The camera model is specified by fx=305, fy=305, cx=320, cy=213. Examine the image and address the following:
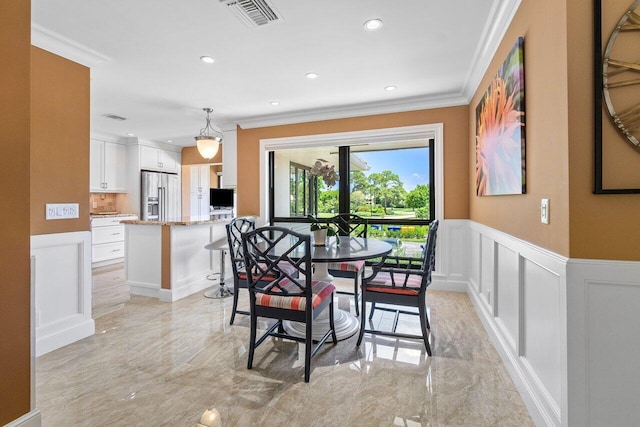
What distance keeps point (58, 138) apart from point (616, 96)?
3610 millimetres

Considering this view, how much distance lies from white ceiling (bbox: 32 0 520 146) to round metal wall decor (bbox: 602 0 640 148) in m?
0.99

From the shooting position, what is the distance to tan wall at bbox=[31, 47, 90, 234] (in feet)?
7.84

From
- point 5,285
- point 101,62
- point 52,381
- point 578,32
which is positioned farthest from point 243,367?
point 101,62

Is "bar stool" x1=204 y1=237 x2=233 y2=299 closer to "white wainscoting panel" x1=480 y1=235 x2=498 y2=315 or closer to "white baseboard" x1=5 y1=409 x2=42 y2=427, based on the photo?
"white baseboard" x1=5 y1=409 x2=42 y2=427

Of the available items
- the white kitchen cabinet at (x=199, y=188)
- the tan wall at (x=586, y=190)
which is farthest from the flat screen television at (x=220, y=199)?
the tan wall at (x=586, y=190)

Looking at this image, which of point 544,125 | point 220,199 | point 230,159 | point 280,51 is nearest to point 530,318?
point 544,125

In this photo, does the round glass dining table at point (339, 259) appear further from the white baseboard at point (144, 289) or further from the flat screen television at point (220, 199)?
the flat screen television at point (220, 199)

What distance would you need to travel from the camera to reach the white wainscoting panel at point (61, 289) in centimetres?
242

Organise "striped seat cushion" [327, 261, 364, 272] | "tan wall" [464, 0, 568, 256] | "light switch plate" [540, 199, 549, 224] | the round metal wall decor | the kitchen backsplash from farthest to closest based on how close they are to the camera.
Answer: the kitchen backsplash < "striped seat cushion" [327, 261, 364, 272] < "light switch plate" [540, 199, 549, 224] < "tan wall" [464, 0, 568, 256] < the round metal wall decor

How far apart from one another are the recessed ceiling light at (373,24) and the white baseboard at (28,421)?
3.08m

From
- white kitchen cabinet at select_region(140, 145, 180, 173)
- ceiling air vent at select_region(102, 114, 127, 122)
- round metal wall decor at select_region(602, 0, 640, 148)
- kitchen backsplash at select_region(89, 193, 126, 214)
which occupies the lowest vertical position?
kitchen backsplash at select_region(89, 193, 126, 214)

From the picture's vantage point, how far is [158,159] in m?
6.84

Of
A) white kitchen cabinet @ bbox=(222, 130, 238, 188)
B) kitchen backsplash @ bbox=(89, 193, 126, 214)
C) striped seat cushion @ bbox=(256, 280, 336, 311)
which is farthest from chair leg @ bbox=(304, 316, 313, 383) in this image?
kitchen backsplash @ bbox=(89, 193, 126, 214)

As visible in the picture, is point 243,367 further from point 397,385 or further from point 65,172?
point 65,172
